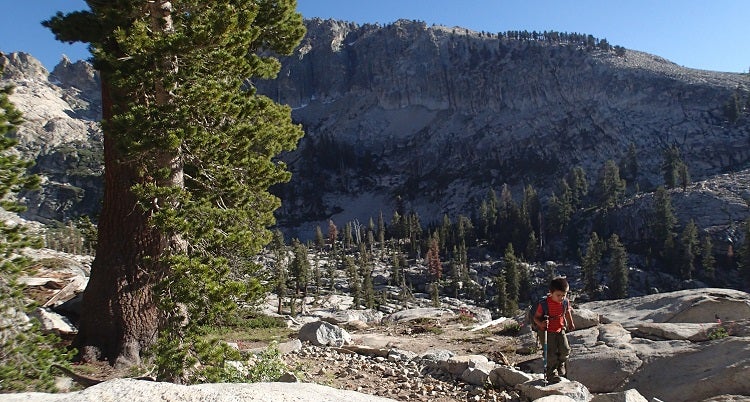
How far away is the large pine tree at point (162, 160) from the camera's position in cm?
838

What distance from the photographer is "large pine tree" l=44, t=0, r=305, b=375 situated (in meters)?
8.38

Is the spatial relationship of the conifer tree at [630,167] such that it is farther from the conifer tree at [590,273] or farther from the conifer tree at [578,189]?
the conifer tree at [590,273]

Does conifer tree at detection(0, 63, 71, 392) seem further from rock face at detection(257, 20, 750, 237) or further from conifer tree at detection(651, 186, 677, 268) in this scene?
rock face at detection(257, 20, 750, 237)

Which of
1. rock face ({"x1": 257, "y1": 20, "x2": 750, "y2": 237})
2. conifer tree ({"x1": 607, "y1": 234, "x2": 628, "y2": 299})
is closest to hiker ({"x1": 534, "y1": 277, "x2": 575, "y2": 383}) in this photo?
conifer tree ({"x1": 607, "y1": 234, "x2": 628, "y2": 299})

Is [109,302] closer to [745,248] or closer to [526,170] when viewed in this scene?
[745,248]

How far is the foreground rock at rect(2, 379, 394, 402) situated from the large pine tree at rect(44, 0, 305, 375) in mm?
3991

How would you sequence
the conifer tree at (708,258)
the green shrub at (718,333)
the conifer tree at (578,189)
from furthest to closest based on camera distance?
the conifer tree at (578,189)
the conifer tree at (708,258)
the green shrub at (718,333)

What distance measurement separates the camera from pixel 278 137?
41.6 feet

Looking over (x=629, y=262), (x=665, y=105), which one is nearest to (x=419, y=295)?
(x=629, y=262)

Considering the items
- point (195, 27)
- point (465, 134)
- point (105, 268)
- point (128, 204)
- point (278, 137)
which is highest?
point (465, 134)

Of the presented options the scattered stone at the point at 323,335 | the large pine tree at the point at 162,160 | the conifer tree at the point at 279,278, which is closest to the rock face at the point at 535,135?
the conifer tree at the point at 279,278

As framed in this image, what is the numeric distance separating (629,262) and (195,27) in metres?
107

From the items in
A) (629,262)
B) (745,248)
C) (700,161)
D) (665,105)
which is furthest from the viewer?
(665,105)

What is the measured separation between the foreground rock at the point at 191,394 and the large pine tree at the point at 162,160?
13.1ft
